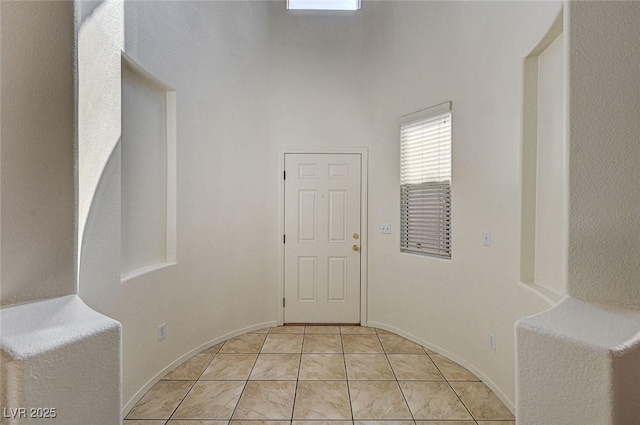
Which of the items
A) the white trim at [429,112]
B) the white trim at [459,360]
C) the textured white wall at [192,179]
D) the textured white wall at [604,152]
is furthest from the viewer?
the white trim at [429,112]

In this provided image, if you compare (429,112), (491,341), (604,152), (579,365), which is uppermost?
(429,112)

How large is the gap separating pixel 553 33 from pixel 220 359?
3337mm

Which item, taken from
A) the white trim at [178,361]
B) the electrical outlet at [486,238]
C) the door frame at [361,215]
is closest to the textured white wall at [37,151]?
the white trim at [178,361]

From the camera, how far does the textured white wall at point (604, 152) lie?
994mm

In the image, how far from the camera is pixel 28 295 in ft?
3.40

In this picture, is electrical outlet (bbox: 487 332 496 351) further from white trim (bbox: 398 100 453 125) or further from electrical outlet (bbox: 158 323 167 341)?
electrical outlet (bbox: 158 323 167 341)

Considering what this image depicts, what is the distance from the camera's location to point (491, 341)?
219 cm

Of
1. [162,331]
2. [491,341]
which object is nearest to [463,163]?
[491,341]

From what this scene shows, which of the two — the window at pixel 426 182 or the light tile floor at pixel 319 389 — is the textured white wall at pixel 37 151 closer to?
the light tile floor at pixel 319 389

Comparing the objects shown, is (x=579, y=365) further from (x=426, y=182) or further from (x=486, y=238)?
(x=426, y=182)

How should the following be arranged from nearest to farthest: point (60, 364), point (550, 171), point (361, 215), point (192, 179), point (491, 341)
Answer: point (60, 364) → point (550, 171) → point (491, 341) → point (192, 179) → point (361, 215)

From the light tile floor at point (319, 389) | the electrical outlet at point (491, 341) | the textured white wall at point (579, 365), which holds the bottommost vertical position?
the light tile floor at point (319, 389)

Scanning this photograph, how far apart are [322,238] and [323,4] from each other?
2.67 meters

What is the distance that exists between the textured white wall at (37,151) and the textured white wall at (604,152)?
1821 millimetres
